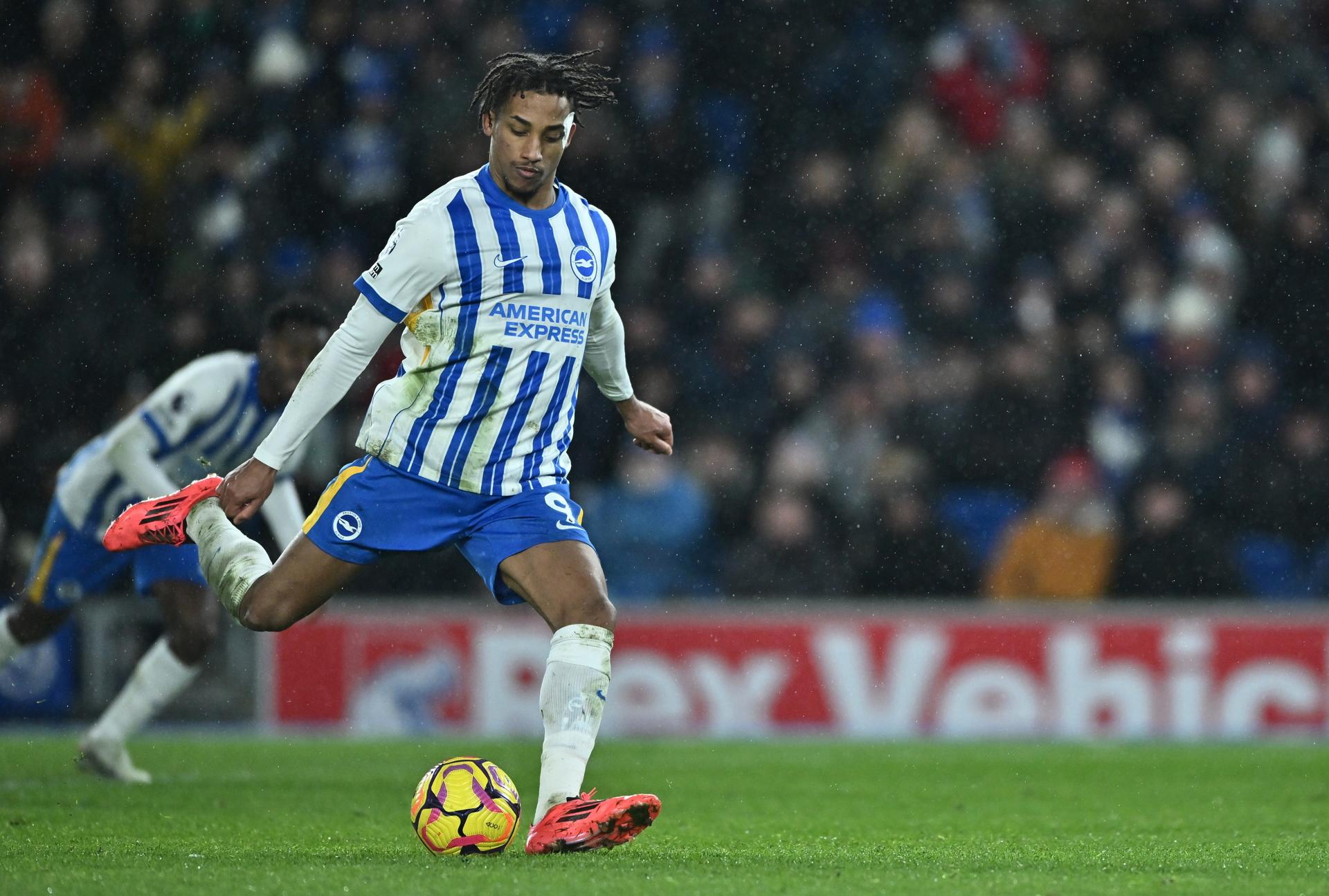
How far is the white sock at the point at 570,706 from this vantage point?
15.6 ft

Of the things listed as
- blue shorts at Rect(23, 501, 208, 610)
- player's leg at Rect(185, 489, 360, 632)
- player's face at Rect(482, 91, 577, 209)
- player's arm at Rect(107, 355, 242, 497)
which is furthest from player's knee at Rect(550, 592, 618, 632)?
blue shorts at Rect(23, 501, 208, 610)

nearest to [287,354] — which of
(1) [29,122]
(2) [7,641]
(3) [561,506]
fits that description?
(2) [7,641]

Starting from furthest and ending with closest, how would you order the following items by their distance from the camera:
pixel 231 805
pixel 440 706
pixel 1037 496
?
pixel 1037 496 < pixel 440 706 < pixel 231 805

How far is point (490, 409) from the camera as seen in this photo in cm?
495

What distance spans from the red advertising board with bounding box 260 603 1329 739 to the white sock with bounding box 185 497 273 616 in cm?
522

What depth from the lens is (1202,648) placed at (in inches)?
417

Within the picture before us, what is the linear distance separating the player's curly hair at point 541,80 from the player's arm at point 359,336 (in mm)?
361

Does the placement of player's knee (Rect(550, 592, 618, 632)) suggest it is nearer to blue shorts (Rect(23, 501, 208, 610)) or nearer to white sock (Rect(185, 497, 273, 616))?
white sock (Rect(185, 497, 273, 616))

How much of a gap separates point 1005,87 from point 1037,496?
326cm

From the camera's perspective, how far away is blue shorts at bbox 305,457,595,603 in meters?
4.94

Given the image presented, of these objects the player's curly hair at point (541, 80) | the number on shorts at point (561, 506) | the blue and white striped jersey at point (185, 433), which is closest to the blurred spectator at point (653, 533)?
the blue and white striped jersey at point (185, 433)

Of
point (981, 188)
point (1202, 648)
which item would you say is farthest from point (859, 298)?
point (1202, 648)

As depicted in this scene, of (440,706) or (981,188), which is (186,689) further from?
(981,188)

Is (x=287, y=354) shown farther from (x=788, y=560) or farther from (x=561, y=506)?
(x=788, y=560)
